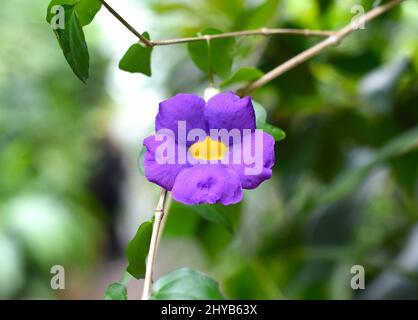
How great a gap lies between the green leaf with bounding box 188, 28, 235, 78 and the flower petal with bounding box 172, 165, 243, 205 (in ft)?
0.50

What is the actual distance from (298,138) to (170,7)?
0.27m

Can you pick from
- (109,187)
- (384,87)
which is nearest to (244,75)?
(384,87)

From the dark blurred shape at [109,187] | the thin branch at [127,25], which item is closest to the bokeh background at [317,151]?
the thin branch at [127,25]

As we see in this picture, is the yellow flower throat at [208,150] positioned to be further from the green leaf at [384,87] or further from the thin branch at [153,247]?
the green leaf at [384,87]

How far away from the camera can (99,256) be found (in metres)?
3.52

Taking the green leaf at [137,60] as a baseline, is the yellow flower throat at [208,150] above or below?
below

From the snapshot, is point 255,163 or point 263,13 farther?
point 263,13

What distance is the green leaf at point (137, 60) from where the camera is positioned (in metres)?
0.44

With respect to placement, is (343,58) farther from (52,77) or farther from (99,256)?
(99,256)

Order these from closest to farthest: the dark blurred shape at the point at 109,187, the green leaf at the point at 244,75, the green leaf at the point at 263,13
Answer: the green leaf at the point at 244,75, the green leaf at the point at 263,13, the dark blurred shape at the point at 109,187

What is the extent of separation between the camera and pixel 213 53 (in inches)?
19.0

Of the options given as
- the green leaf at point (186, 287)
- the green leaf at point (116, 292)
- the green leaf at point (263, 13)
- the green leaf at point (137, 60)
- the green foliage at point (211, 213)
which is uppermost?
the green leaf at point (263, 13)

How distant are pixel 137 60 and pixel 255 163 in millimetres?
147

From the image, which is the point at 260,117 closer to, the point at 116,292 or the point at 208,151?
the point at 208,151
